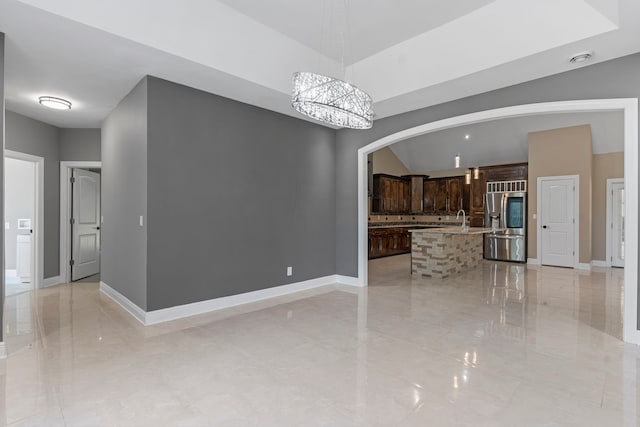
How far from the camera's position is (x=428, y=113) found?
478 cm

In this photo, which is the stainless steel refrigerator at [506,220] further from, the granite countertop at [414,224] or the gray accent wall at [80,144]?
the gray accent wall at [80,144]

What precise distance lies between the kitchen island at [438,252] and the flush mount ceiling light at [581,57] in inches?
126

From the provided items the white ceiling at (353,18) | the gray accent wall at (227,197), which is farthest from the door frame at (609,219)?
the gray accent wall at (227,197)

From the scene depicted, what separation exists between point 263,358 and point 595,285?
19.6ft

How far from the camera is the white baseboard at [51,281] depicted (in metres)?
5.65

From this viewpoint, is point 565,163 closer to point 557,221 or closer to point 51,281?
point 557,221

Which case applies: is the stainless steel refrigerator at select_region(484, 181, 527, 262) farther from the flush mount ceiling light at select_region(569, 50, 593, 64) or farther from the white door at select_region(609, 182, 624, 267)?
the flush mount ceiling light at select_region(569, 50, 593, 64)

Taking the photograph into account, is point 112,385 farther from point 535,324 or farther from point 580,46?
point 580,46

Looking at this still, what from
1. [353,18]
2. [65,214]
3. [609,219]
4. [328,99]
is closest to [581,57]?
[353,18]

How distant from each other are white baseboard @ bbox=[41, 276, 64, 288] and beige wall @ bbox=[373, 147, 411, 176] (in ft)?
25.8

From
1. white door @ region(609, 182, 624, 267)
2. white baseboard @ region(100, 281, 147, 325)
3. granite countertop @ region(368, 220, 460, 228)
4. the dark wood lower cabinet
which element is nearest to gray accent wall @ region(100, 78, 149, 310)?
white baseboard @ region(100, 281, 147, 325)

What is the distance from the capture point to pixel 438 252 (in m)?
6.30

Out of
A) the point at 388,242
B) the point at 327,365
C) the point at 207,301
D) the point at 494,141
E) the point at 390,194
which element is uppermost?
the point at 494,141

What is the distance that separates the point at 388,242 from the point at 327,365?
716cm
